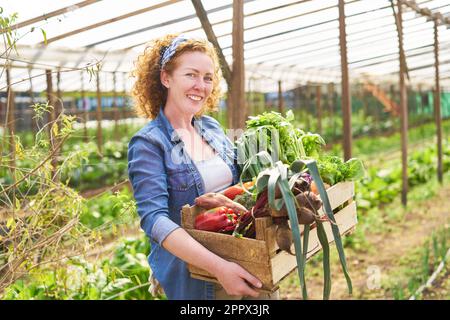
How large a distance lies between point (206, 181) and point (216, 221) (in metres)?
0.19

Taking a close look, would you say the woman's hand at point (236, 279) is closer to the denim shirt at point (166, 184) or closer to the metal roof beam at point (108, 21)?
the denim shirt at point (166, 184)

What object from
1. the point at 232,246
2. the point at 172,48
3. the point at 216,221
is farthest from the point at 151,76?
the point at 232,246

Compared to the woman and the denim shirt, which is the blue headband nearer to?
the woman

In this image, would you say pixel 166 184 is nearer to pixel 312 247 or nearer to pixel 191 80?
pixel 191 80

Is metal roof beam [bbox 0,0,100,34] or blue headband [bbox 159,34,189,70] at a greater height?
metal roof beam [bbox 0,0,100,34]

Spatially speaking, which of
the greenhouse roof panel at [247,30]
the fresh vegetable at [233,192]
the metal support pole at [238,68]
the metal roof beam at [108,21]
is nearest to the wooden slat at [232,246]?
the fresh vegetable at [233,192]

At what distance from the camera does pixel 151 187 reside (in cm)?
184

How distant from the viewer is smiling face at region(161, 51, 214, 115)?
76.6 inches

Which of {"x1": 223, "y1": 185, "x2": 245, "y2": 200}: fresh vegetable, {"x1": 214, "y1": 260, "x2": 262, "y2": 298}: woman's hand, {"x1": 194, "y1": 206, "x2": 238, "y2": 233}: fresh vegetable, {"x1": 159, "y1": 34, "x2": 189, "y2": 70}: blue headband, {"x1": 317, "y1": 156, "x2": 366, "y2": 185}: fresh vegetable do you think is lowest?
{"x1": 214, "y1": 260, "x2": 262, "y2": 298}: woman's hand

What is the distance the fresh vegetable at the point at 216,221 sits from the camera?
6.02 ft

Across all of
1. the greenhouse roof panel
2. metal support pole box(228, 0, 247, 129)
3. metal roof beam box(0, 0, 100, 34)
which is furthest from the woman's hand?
metal roof beam box(0, 0, 100, 34)

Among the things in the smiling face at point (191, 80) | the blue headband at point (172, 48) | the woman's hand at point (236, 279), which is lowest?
the woman's hand at point (236, 279)

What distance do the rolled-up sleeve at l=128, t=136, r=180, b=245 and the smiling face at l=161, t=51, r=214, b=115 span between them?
0.61 ft

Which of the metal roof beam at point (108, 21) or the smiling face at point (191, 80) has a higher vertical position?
the metal roof beam at point (108, 21)
